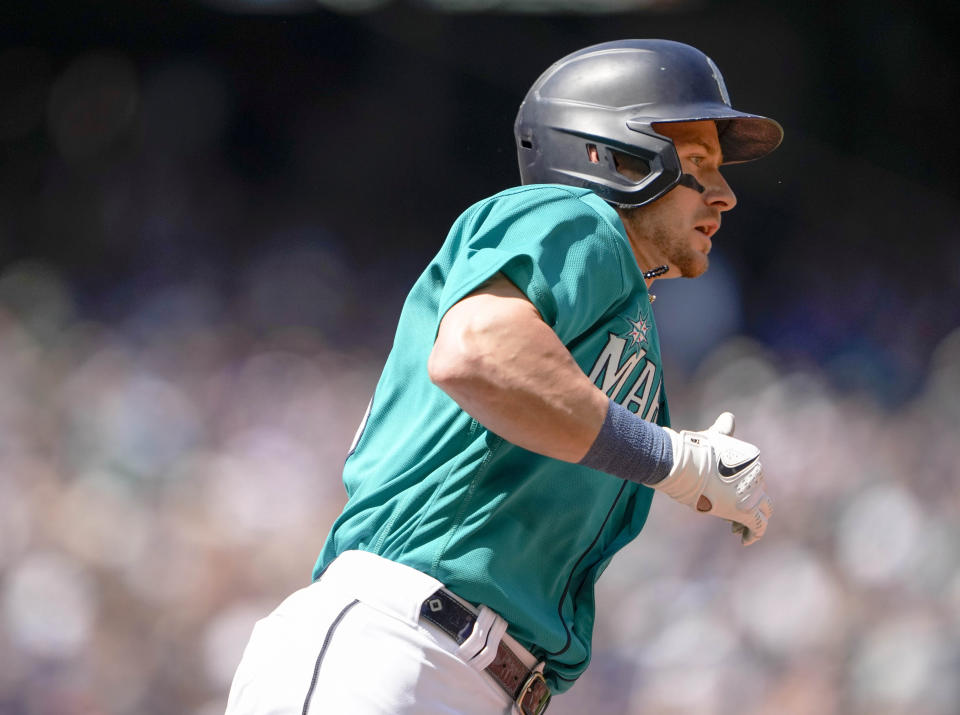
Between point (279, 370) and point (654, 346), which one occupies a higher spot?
point (654, 346)

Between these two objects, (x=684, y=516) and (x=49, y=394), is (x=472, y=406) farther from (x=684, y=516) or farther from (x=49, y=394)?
(x=49, y=394)

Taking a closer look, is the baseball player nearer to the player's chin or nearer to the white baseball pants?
the white baseball pants

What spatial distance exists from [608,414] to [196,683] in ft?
10.4

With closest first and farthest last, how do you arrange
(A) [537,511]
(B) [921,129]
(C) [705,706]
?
1. (A) [537,511]
2. (C) [705,706]
3. (B) [921,129]

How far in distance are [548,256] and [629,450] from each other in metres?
0.30

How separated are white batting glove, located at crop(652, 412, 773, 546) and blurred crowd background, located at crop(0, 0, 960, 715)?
257cm

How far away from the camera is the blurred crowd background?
13.6 feet

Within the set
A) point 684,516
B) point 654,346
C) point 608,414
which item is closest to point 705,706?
point 684,516

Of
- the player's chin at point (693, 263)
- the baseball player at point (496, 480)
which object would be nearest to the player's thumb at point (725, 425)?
the baseball player at point (496, 480)

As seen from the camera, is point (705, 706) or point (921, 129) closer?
point (705, 706)

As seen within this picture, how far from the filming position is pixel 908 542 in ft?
13.5

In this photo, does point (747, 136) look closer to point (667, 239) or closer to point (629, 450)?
point (667, 239)

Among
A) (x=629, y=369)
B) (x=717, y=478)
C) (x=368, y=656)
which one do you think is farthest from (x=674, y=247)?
(x=368, y=656)

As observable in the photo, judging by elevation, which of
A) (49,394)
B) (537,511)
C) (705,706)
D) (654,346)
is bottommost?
(705,706)
